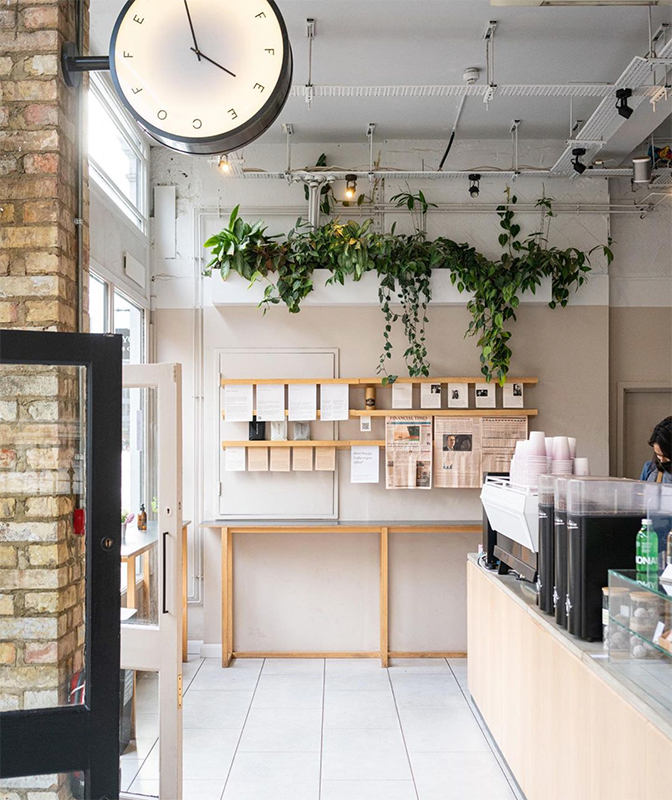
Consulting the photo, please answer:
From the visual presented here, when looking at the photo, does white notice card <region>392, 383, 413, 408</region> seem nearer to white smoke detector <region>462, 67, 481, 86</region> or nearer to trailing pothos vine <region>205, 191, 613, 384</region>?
trailing pothos vine <region>205, 191, 613, 384</region>

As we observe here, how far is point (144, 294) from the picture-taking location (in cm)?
553

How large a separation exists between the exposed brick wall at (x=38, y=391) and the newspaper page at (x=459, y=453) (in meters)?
3.50

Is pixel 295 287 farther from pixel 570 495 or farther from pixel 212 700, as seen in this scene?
pixel 570 495

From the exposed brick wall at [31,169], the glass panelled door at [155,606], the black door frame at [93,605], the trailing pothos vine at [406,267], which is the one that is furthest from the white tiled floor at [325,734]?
the trailing pothos vine at [406,267]

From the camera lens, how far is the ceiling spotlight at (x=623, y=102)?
3.94 metres

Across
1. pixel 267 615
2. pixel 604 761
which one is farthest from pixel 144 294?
pixel 604 761

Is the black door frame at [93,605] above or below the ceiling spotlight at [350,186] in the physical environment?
below

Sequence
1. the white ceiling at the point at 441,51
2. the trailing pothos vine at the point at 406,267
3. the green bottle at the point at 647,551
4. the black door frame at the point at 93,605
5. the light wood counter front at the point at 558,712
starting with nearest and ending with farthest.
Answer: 1. the black door frame at the point at 93,605
2. the light wood counter front at the point at 558,712
3. the green bottle at the point at 647,551
4. the white ceiling at the point at 441,51
5. the trailing pothos vine at the point at 406,267

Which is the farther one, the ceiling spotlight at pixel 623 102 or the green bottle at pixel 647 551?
the ceiling spotlight at pixel 623 102

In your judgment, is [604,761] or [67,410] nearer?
[67,410]

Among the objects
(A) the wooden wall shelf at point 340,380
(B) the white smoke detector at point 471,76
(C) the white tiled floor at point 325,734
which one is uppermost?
(B) the white smoke detector at point 471,76

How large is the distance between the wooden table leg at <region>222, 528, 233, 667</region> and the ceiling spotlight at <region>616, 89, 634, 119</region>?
350cm

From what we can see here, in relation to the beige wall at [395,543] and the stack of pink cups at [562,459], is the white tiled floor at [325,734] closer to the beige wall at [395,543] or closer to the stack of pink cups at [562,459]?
the beige wall at [395,543]

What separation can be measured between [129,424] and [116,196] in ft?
6.67
